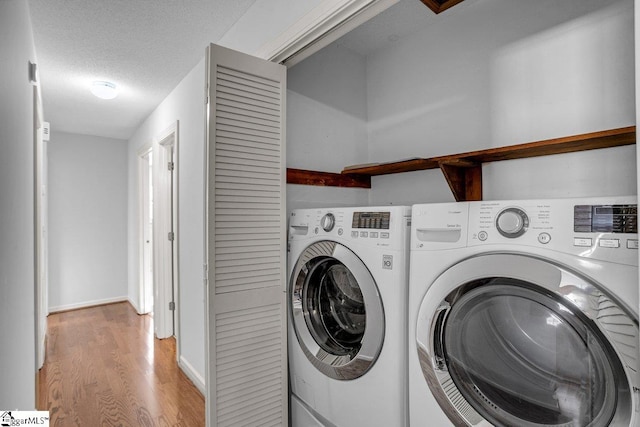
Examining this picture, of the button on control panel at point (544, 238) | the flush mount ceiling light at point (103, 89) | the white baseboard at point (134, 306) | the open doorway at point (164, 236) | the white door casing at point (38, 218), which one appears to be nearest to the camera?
the button on control panel at point (544, 238)

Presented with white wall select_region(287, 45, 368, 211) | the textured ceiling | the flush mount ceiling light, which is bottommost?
white wall select_region(287, 45, 368, 211)

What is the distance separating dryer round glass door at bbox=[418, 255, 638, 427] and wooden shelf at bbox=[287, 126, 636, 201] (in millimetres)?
642

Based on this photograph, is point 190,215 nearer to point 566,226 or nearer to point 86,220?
point 566,226

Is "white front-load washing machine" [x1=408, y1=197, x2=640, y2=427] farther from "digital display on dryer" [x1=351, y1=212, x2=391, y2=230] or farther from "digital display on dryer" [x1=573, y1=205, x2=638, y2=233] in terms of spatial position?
"digital display on dryer" [x1=351, y1=212, x2=391, y2=230]

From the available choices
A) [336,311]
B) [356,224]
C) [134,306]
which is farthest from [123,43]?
[134,306]

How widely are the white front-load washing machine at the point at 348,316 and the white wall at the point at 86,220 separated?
4.09 meters

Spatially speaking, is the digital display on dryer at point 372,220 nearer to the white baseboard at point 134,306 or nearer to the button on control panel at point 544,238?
the button on control panel at point 544,238

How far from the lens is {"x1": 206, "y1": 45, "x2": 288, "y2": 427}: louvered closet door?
4.69 ft

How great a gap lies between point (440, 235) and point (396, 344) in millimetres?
436

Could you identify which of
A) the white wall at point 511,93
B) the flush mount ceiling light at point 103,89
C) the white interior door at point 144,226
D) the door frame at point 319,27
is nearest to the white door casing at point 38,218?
the flush mount ceiling light at point 103,89

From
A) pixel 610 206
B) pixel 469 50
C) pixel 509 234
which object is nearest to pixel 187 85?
pixel 469 50

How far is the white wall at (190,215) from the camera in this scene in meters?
2.46

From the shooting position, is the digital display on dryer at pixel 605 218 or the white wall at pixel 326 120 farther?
the white wall at pixel 326 120

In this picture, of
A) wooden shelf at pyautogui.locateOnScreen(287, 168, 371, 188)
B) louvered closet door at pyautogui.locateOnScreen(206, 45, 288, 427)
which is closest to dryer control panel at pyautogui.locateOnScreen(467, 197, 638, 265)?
louvered closet door at pyautogui.locateOnScreen(206, 45, 288, 427)
